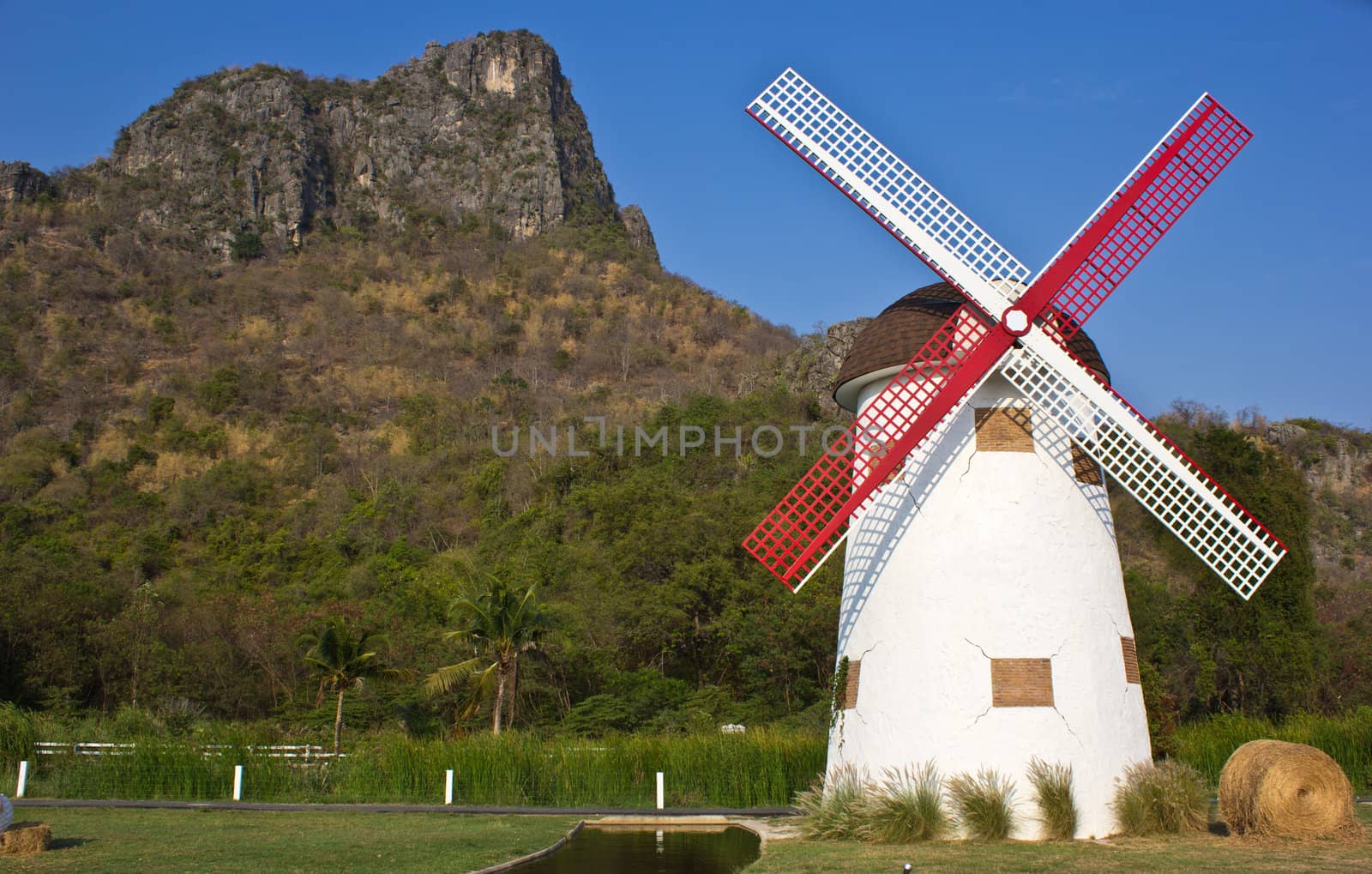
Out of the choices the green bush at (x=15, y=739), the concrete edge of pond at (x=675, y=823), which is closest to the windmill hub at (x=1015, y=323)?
the concrete edge of pond at (x=675, y=823)

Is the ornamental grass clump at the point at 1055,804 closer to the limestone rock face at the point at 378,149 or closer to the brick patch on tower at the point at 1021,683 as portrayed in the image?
the brick patch on tower at the point at 1021,683

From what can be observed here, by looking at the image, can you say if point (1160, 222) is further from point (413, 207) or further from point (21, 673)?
point (413, 207)

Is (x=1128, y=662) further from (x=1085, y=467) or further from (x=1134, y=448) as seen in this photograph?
(x=1134, y=448)

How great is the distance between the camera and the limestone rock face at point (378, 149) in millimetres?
92250

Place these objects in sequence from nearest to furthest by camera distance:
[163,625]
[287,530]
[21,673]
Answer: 1. [21,673]
2. [163,625]
3. [287,530]

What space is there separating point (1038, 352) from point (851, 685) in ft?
13.8

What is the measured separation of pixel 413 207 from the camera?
97.2 m

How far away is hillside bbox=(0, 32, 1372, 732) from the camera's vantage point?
2950cm

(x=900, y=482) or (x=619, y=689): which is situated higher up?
(x=900, y=482)

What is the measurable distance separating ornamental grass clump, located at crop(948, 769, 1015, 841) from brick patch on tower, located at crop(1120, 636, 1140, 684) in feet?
6.15

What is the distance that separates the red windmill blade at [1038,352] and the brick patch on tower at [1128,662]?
4.16 feet

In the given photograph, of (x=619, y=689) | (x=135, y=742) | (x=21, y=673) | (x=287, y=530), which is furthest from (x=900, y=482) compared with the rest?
(x=287, y=530)

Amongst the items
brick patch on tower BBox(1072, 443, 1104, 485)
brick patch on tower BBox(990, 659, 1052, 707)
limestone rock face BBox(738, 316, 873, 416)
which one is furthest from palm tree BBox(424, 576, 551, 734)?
limestone rock face BBox(738, 316, 873, 416)

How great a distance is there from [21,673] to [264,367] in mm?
40758
